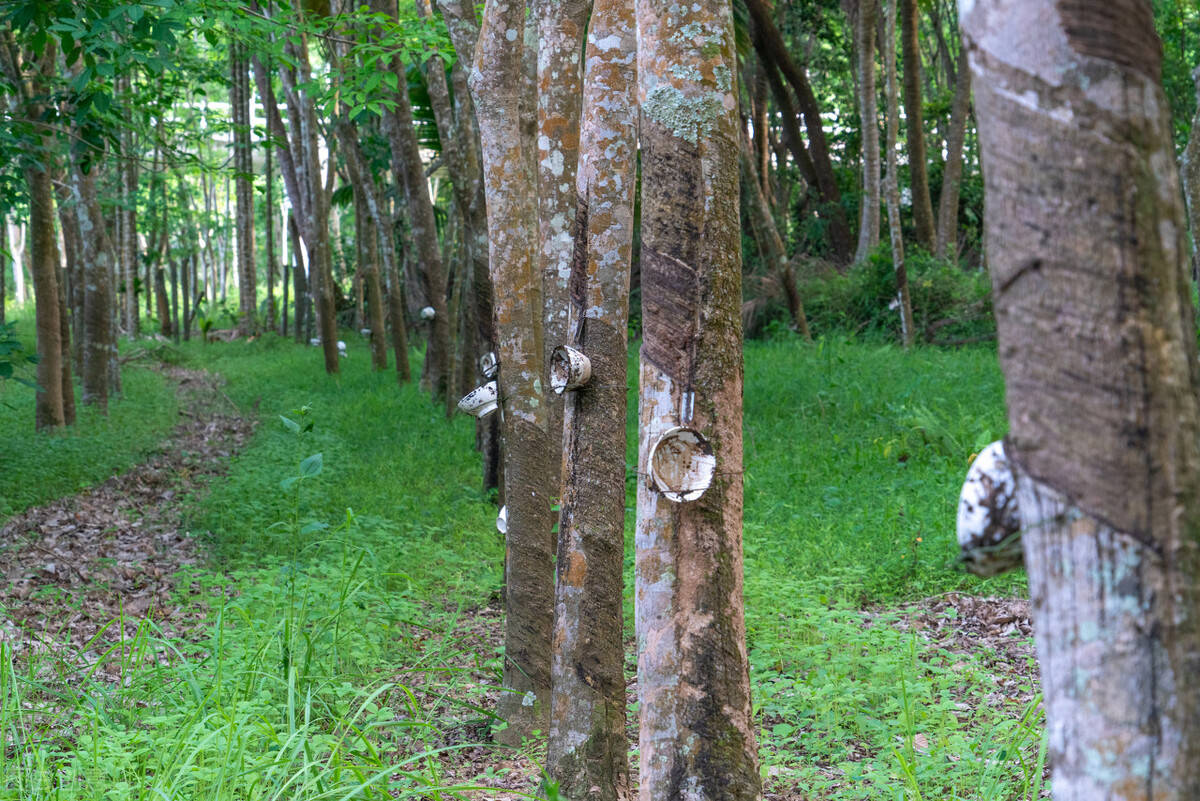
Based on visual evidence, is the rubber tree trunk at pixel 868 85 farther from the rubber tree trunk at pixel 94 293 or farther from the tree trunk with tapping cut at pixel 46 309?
the tree trunk with tapping cut at pixel 46 309

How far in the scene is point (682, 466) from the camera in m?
2.46

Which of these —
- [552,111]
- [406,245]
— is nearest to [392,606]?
[552,111]

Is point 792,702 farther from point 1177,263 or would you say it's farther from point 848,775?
point 1177,263

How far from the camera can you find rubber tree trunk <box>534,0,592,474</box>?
14.3 ft

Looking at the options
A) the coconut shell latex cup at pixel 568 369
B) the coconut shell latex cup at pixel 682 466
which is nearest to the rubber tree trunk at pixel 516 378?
the coconut shell latex cup at pixel 568 369

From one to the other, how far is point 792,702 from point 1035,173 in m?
3.42

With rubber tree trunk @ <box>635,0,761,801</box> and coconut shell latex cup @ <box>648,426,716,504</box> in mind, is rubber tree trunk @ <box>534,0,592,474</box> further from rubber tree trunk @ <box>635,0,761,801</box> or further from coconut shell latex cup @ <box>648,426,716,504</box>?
coconut shell latex cup @ <box>648,426,716,504</box>

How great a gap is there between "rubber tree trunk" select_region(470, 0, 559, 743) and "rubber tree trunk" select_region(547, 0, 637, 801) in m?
0.75

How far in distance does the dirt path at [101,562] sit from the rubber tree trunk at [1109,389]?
3.31 metres

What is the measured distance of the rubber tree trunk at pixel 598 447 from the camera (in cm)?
338

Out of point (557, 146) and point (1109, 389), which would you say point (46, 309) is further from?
point (1109, 389)

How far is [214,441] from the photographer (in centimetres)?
1187

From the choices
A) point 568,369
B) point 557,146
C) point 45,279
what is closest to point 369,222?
point 45,279

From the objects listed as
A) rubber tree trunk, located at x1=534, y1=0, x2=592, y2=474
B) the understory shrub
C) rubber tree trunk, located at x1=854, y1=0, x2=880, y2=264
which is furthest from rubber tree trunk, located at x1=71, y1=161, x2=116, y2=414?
the understory shrub
